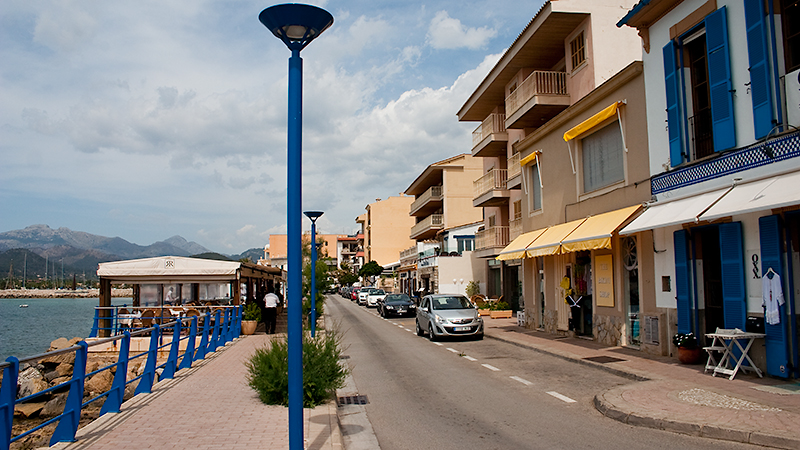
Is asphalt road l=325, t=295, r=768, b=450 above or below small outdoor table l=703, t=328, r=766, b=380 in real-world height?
below

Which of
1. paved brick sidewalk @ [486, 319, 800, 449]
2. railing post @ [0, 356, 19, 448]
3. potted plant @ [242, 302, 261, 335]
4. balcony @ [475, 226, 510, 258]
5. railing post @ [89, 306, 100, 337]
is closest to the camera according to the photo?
railing post @ [0, 356, 19, 448]

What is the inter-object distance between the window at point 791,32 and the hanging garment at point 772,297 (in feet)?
11.3

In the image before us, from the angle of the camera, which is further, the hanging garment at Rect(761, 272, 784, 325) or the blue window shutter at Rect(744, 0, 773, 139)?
the blue window shutter at Rect(744, 0, 773, 139)

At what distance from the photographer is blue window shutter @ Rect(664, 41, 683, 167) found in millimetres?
12344

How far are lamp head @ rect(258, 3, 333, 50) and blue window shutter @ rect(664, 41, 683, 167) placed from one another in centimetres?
984

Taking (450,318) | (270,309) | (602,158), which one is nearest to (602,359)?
(602,158)

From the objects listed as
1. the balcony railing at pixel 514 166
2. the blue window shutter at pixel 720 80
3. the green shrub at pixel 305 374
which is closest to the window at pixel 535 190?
the balcony railing at pixel 514 166

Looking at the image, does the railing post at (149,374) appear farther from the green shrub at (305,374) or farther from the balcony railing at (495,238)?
the balcony railing at (495,238)

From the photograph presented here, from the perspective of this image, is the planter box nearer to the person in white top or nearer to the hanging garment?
the person in white top

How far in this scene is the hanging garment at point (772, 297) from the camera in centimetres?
939

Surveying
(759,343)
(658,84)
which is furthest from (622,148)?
(759,343)

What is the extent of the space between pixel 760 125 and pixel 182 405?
10398 millimetres

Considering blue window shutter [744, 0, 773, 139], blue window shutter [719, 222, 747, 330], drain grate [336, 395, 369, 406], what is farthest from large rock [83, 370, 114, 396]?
blue window shutter [744, 0, 773, 139]

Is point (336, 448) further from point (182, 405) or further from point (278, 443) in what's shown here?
point (182, 405)
